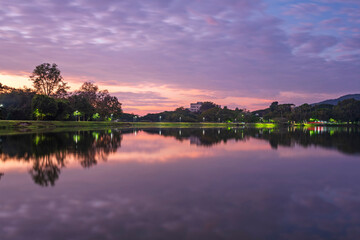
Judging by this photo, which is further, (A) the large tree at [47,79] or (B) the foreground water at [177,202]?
(A) the large tree at [47,79]

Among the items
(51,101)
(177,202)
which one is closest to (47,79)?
(51,101)

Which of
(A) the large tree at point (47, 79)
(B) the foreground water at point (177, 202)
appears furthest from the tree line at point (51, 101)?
(B) the foreground water at point (177, 202)

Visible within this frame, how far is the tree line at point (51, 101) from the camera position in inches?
3049

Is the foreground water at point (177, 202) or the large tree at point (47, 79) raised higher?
the large tree at point (47, 79)

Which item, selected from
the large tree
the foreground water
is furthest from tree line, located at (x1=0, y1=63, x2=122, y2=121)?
the foreground water

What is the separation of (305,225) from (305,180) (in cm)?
531

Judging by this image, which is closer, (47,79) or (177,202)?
(177,202)

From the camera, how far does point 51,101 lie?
76.4 meters

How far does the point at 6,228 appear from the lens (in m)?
6.13

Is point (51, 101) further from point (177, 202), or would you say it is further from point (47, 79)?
point (177, 202)

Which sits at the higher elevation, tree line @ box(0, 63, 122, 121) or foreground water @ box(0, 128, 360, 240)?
tree line @ box(0, 63, 122, 121)

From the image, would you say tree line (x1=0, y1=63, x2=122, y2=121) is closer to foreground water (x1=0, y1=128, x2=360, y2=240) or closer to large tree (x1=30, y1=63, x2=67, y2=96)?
large tree (x1=30, y1=63, x2=67, y2=96)

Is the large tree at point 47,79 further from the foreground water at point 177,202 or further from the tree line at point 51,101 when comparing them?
the foreground water at point 177,202

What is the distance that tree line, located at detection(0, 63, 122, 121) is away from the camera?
77.4m
